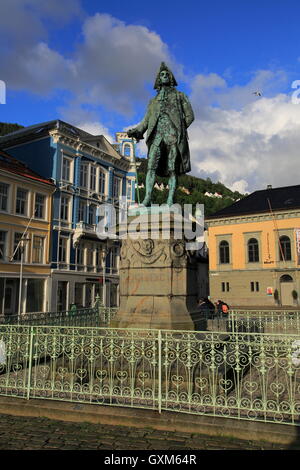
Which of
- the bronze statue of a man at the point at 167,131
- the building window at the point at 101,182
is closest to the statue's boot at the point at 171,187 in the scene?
the bronze statue of a man at the point at 167,131

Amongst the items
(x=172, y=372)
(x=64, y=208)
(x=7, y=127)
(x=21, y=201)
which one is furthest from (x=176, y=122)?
(x=7, y=127)

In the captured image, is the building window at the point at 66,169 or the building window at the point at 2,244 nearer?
the building window at the point at 2,244

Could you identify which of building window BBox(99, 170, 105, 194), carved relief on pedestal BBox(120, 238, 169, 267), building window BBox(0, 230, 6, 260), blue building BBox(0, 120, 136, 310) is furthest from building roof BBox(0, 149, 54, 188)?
carved relief on pedestal BBox(120, 238, 169, 267)

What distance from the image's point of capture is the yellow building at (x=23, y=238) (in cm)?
2745

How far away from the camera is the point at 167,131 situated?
954cm

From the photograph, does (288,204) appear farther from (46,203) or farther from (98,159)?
(46,203)

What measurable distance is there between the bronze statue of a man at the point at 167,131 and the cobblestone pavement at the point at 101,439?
18.1ft

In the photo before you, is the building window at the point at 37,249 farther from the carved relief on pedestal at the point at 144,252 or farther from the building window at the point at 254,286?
the building window at the point at 254,286

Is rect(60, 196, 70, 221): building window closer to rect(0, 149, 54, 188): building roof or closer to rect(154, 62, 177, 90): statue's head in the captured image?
rect(0, 149, 54, 188): building roof

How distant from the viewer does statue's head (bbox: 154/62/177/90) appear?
9.68m

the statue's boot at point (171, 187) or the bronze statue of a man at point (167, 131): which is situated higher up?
the bronze statue of a man at point (167, 131)

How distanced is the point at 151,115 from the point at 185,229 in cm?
325

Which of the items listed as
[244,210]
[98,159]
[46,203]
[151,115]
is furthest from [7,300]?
[244,210]

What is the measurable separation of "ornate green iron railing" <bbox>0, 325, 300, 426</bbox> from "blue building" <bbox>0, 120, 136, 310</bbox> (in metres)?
24.8
